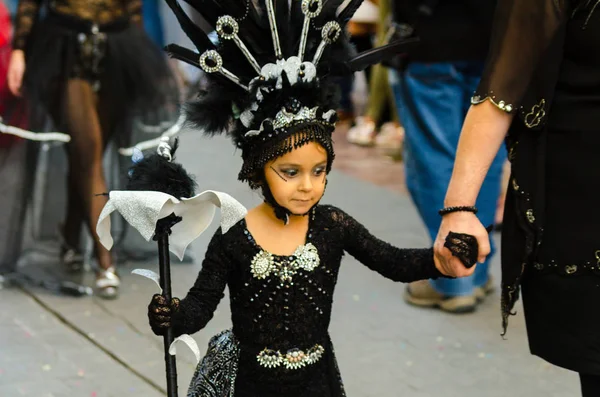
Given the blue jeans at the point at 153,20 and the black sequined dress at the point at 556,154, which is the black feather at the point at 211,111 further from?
the blue jeans at the point at 153,20

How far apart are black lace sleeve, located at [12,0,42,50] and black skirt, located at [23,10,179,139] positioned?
0.04 meters

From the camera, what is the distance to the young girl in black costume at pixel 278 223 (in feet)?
8.16

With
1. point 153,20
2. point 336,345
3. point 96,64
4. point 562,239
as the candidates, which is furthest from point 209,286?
point 153,20

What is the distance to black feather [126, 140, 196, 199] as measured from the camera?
238cm

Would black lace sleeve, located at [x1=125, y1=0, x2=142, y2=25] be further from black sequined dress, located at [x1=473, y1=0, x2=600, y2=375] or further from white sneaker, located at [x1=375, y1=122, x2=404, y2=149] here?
white sneaker, located at [x1=375, y1=122, x2=404, y2=149]

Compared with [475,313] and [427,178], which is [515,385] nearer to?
[475,313]

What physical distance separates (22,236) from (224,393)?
9.73ft

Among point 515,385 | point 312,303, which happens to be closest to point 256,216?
point 312,303

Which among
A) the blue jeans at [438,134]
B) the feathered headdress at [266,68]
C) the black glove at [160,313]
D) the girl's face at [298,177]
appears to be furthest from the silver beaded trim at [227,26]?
the blue jeans at [438,134]

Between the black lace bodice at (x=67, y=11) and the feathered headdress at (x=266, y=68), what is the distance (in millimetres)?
2430

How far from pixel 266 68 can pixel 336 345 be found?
6.95ft

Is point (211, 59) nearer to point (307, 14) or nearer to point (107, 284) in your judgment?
point (307, 14)

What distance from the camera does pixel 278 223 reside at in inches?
103

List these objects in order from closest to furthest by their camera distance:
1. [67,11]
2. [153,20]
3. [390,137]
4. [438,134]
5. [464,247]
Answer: [464,247] < [438,134] < [67,11] < [390,137] < [153,20]
